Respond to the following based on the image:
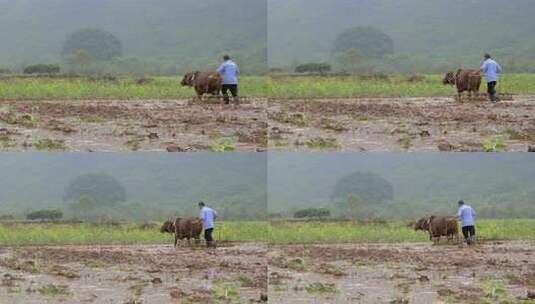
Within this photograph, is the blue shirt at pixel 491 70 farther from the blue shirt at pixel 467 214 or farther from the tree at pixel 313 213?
the tree at pixel 313 213

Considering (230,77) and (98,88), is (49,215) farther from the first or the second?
(230,77)

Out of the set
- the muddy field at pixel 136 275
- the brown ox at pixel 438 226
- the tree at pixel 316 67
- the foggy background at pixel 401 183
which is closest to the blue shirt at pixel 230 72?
the tree at pixel 316 67

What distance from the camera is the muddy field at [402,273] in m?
11.5

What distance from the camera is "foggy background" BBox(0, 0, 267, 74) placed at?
1191 centimetres

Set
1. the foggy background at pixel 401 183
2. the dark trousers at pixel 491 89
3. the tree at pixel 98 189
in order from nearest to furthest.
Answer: the foggy background at pixel 401 183 < the tree at pixel 98 189 < the dark trousers at pixel 491 89

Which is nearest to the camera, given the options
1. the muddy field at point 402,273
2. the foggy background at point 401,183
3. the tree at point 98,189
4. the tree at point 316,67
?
the muddy field at point 402,273

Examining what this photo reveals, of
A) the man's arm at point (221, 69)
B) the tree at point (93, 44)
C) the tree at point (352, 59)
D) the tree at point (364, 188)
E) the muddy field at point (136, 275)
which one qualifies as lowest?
the muddy field at point (136, 275)

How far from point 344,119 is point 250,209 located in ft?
4.03

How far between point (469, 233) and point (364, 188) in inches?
42.3

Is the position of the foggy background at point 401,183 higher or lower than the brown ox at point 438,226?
higher

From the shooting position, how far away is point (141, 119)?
465 inches

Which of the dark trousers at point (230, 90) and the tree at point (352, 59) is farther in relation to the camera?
the tree at point (352, 59)

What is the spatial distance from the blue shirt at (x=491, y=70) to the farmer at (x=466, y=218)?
1.20m

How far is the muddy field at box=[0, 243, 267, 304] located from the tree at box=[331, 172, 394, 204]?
0.91m
